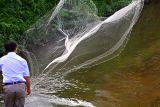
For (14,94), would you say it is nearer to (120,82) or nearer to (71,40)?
(120,82)

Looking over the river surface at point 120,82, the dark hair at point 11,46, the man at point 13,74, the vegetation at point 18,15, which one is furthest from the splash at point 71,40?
the dark hair at point 11,46

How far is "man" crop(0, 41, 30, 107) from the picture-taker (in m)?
7.79

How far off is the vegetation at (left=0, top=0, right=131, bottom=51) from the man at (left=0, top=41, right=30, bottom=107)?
6.39 m

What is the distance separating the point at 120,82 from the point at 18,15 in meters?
5.62

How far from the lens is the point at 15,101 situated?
7992mm

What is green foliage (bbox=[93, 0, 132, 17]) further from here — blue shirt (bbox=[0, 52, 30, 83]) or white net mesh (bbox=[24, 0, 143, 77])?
blue shirt (bbox=[0, 52, 30, 83])

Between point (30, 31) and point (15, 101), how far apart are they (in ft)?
19.6

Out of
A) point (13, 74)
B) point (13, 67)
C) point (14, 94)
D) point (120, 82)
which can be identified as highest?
point (120, 82)

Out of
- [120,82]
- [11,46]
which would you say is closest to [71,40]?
[120,82]


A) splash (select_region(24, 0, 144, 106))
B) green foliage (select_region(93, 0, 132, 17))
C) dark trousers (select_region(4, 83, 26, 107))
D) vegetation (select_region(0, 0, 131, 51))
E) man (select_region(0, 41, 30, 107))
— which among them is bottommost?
dark trousers (select_region(4, 83, 26, 107))

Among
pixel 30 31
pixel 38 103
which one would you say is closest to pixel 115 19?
pixel 30 31

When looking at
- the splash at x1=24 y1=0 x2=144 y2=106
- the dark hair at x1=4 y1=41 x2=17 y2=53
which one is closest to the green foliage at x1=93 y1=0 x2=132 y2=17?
the splash at x1=24 y1=0 x2=144 y2=106

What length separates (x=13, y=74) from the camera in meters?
7.81

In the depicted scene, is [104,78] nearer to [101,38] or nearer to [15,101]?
[101,38]
